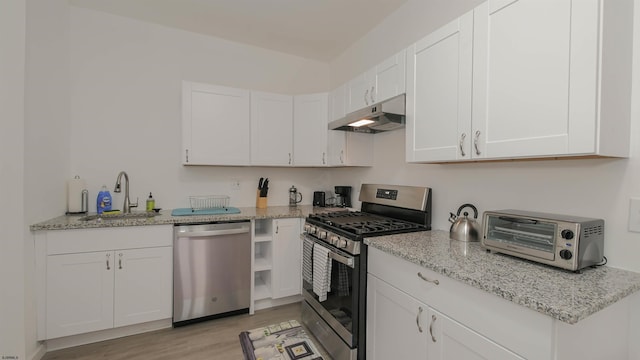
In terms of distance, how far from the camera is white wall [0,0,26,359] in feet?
5.64

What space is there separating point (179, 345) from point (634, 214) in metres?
2.87

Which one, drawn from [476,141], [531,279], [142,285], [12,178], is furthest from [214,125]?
[531,279]

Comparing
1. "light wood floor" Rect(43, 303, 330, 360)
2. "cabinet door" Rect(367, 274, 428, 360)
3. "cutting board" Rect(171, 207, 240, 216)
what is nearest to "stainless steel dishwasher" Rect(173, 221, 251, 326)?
"light wood floor" Rect(43, 303, 330, 360)

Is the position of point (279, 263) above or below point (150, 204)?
below

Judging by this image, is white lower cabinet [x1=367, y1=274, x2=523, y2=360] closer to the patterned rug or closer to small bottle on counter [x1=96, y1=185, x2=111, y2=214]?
the patterned rug

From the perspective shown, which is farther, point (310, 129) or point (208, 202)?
point (310, 129)

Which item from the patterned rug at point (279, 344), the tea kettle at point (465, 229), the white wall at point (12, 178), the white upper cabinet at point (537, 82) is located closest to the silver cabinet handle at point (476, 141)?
the white upper cabinet at point (537, 82)

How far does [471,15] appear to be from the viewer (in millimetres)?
1458

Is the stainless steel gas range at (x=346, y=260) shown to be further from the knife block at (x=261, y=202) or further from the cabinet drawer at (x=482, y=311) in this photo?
the knife block at (x=261, y=202)

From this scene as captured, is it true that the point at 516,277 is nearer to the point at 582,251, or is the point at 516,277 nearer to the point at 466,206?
the point at 582,251

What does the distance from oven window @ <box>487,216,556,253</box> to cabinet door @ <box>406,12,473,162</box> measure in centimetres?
38

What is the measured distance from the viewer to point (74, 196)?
2.39 m

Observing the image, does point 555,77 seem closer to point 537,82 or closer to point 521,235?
point 537,82

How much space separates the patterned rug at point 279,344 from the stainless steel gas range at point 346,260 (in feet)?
0.46
